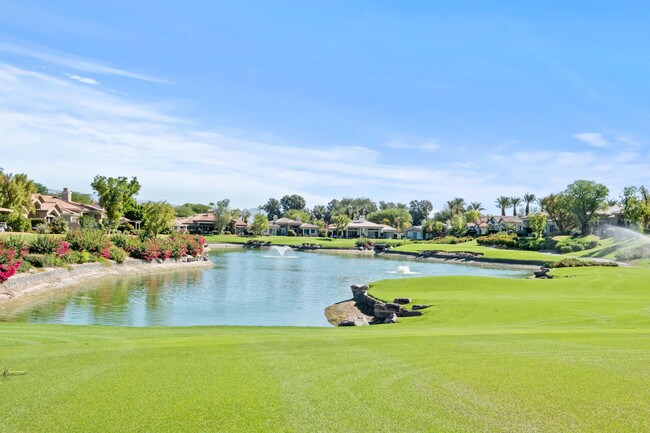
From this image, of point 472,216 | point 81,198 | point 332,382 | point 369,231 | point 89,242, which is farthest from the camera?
point 472,216

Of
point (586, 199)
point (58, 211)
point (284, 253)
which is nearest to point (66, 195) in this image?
point (58, 211)

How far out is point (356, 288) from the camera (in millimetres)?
30000

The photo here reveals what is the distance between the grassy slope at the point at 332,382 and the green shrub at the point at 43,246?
2565cm

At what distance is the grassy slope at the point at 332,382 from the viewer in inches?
254

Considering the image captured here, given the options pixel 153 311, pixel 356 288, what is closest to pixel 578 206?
pixel 356 288

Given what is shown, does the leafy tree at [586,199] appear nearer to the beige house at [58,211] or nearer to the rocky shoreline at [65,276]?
the rocky shoreline at [65,276]

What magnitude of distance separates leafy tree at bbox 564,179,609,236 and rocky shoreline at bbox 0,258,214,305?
74.7 metres

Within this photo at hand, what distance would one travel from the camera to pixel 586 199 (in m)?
94.7

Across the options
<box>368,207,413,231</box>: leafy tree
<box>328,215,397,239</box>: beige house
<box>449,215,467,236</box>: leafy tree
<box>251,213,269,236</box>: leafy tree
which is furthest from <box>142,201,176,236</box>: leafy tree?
<box>368,207,413,231</box>: leafy tree

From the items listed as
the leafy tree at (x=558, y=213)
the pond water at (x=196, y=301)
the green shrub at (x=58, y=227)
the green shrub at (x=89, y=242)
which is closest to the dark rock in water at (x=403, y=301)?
the pond water at (x=196, y=301)

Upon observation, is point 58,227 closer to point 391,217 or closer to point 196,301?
point 196,301

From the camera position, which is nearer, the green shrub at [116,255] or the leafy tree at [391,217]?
the green shrub at [116,255]

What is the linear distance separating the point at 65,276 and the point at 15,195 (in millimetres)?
40583

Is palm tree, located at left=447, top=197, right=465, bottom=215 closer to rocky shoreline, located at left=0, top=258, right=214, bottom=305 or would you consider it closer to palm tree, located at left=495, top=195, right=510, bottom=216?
palm tree, located at left=495, top=195, right=510, bottom=216
